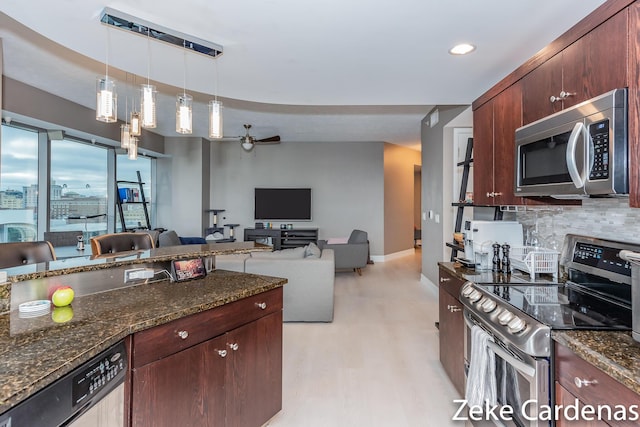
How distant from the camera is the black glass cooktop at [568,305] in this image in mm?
1329

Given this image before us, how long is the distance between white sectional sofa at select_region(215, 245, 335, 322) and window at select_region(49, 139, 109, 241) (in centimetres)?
324

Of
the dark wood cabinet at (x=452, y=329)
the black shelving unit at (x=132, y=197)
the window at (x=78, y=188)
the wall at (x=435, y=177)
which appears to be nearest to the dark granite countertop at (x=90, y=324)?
the dark wood cabinet at (x=452, y=329)

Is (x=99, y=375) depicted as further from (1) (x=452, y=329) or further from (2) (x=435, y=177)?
(2) (x=435, y=177)

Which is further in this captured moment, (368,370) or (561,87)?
(368,370)

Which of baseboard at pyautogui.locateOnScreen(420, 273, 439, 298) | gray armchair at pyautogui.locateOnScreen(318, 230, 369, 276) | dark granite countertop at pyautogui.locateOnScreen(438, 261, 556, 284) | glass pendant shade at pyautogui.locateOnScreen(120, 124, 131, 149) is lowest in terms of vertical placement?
baseboard at pyautogui.locateOnScreen(420, 273, 439, 298)

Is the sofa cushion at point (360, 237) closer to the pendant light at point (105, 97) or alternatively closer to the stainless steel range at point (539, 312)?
the stainless steel range at point (539, 312)

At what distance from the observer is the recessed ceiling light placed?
7.00 feet

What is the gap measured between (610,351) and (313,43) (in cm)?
207

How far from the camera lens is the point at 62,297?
1.45m

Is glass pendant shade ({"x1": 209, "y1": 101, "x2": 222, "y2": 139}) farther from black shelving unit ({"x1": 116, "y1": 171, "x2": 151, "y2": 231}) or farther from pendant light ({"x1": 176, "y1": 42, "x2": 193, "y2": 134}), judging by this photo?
black shelving unit ({"x1": 116, "y1": 171, "x2": 151, "y2": 231})

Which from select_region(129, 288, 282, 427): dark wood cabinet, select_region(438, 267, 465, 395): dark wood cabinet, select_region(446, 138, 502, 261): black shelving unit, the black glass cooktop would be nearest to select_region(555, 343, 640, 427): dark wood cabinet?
the black glass cooktop

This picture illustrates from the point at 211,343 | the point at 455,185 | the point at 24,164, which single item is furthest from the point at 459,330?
the point at 24,164

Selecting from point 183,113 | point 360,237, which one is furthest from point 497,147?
point 360,237

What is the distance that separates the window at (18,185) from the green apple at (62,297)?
4089 millimetres
